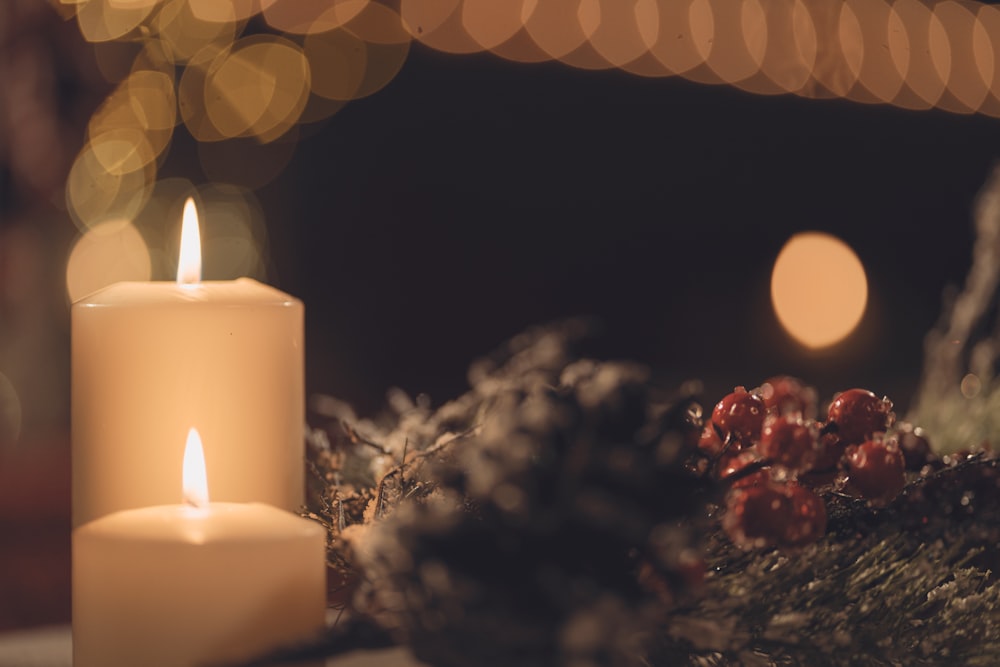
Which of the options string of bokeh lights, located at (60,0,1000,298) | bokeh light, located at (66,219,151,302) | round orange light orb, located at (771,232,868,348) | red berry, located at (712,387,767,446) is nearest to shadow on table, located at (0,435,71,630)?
red berry, located at (712,387,767,446)

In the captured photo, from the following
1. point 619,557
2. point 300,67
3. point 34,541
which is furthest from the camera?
point 300,67

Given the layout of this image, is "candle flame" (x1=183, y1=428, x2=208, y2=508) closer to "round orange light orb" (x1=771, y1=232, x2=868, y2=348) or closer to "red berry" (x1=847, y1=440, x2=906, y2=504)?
"red berry" (x1=847, y1=440, x2=906, y2=504)

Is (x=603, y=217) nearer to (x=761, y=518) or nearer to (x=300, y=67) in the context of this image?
(x=300, y=67)

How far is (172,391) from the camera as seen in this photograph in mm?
437

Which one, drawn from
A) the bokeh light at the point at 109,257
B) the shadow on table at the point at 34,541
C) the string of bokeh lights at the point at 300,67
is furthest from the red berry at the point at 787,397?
the bokeh light at the point at 109,257

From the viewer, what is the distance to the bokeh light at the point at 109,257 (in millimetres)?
2816

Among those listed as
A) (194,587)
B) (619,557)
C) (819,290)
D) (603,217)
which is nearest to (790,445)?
(619,557)

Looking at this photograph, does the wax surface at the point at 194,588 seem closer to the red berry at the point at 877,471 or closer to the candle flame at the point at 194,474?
the candle flame at the point at 194,474

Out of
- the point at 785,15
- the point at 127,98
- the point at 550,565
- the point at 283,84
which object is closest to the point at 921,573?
the point at 550,565

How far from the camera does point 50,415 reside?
1903mm

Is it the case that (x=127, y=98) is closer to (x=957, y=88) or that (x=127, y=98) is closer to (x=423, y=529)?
(x=423, y=529)

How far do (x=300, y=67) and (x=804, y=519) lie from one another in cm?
279

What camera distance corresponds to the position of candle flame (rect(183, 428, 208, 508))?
391 millimetres

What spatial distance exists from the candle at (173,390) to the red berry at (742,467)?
0.18 m
